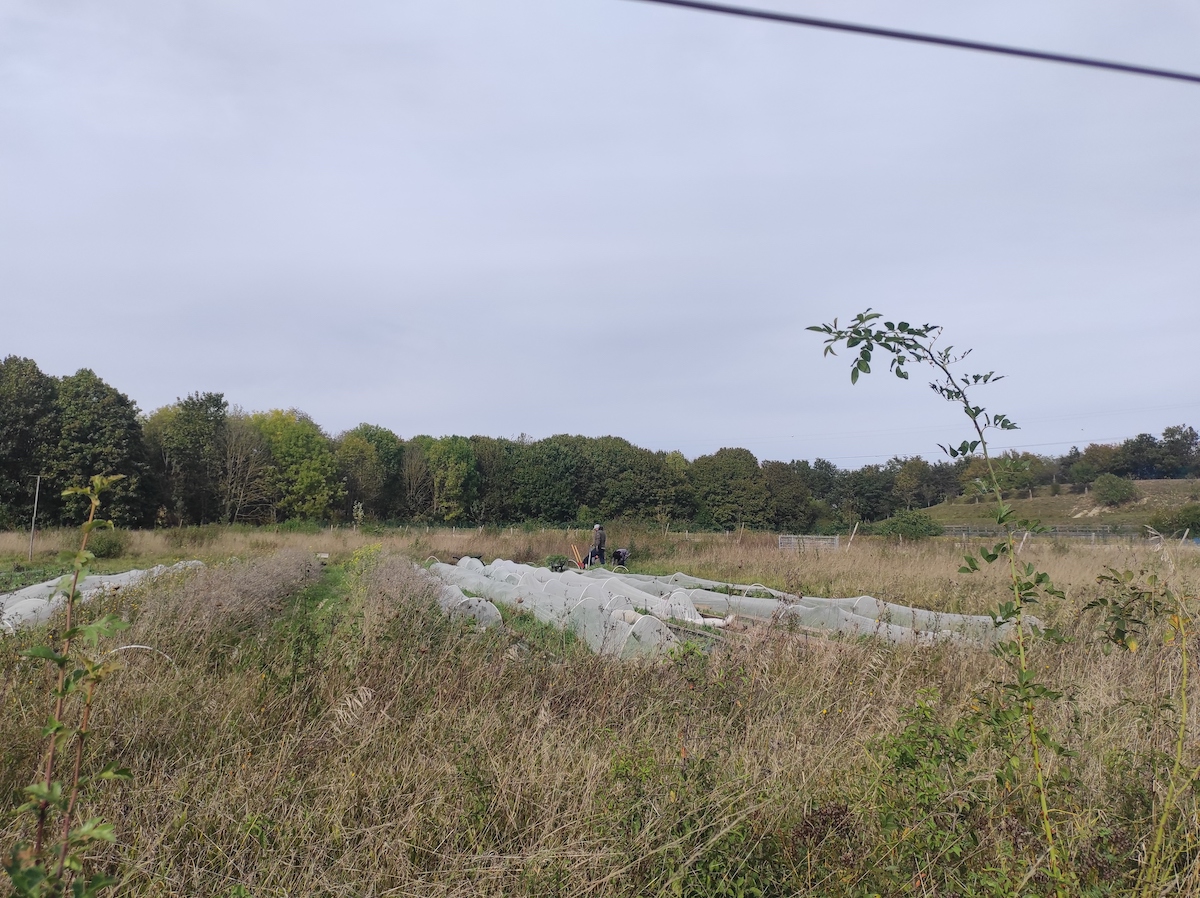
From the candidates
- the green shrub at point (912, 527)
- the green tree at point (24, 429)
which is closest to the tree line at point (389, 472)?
the green tree at point (24, 429)

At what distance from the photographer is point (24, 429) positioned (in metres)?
Result: 33.8

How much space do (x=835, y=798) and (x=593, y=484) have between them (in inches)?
2375

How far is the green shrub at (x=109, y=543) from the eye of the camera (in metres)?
18.6

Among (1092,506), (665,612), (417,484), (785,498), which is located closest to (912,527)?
(1092,506)

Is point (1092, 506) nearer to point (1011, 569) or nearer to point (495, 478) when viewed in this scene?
Result: point (495, 478)

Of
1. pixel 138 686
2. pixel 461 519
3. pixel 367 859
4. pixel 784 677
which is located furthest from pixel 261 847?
pixel 461 519

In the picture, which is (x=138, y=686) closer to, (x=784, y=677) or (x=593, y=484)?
(x=784, y=677)

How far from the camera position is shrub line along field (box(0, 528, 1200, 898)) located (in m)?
2.28

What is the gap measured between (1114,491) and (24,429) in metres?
56.0

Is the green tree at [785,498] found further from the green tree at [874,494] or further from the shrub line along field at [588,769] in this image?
the shrub line along field at [588,769]

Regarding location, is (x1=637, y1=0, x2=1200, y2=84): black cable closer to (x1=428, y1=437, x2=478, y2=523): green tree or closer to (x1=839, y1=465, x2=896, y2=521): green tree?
(x1=428, y1=437, x2=478, y2=523): green tree

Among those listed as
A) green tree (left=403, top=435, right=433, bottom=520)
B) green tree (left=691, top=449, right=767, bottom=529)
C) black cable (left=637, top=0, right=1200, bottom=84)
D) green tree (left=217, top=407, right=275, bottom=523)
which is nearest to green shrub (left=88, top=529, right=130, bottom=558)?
→ green tree (left=217, top=407, right=275, bottom=523)

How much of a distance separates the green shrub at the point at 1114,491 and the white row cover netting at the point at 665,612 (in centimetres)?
3985

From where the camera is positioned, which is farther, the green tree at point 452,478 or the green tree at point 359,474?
the green tree at point 452,478
